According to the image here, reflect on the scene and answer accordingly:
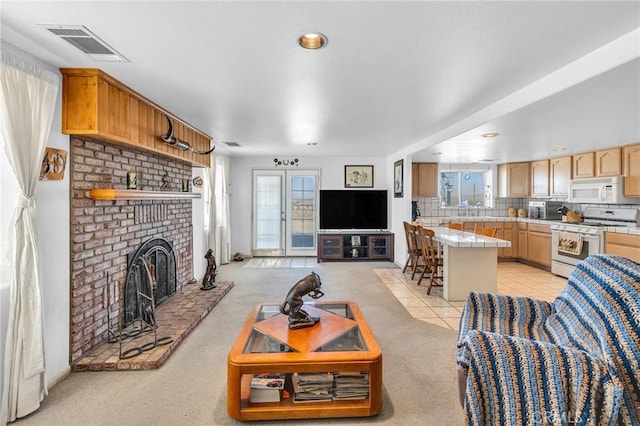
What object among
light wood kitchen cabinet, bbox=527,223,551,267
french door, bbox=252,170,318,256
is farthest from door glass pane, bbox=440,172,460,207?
french door, bbox=252,170,318,256

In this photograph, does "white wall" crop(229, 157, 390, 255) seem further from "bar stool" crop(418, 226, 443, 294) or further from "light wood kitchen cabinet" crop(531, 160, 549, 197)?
"light wood kitchen cabinet" crop(531, 160, 549, 197)

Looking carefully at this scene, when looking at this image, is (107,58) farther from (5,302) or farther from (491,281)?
(491,281)

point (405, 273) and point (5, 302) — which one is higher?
point (5, 302)

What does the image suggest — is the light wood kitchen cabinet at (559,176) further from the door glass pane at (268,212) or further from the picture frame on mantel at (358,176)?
the door glass pane at (268,212)

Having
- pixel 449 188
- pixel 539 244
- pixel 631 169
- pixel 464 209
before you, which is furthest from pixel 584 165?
pixel 449 188

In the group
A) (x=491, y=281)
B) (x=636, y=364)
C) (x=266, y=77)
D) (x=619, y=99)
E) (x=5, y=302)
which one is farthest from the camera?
(x=491, y=281)

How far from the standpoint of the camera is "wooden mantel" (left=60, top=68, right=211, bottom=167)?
7.73ft

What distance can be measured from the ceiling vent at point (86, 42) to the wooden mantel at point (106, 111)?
289 millimetres

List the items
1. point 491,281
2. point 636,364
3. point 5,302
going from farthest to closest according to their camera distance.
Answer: point 491,281
point 5,302
point 636,364

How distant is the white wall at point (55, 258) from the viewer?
2191 mm

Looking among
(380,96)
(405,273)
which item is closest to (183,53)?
(380,96)

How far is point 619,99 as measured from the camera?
103 inches

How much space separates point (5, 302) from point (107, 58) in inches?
63.8

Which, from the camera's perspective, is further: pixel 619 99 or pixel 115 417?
pixel 619 99
